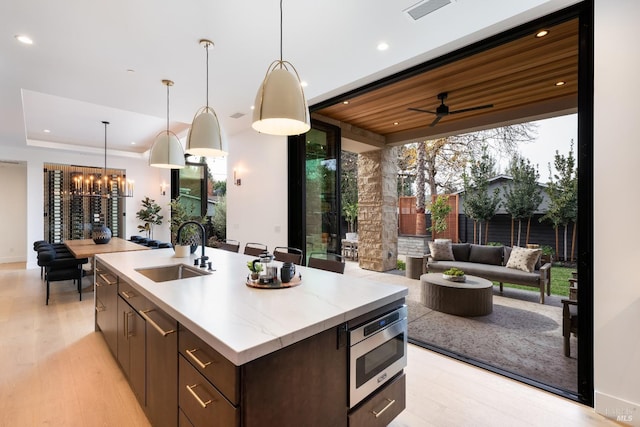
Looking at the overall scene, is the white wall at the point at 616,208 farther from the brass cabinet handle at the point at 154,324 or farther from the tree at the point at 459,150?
the tree at the point at 459,150

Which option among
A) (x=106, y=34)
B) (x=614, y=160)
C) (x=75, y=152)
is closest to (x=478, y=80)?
(x=614, y=160)

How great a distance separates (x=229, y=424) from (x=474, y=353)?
2.52 meters

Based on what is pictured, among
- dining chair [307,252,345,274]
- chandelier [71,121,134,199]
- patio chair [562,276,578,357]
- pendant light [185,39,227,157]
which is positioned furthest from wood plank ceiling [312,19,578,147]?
chandelier [71,121,134,199]

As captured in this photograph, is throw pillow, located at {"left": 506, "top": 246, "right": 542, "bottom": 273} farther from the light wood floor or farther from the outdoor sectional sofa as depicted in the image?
the light wood floor

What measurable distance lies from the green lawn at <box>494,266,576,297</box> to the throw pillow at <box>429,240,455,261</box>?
1095 millimetres

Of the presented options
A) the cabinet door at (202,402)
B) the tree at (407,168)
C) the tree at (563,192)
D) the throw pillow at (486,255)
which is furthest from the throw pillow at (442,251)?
the cabinet door at (202,402)

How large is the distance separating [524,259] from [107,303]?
548 cm

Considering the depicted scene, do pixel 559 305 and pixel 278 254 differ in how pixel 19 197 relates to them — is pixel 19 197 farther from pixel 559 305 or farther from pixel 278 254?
pixel 559 305

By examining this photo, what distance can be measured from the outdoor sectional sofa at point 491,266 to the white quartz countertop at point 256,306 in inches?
151

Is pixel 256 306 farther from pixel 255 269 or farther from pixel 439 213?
pixel 439 213

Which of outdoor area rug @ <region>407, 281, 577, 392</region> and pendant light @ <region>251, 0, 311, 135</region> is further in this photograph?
outdoor area rug @ <region>407, 281, 577, 392</region>

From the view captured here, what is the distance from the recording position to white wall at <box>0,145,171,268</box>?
6.97m

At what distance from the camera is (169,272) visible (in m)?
2.54

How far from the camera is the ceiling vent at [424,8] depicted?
2117 millimetres
